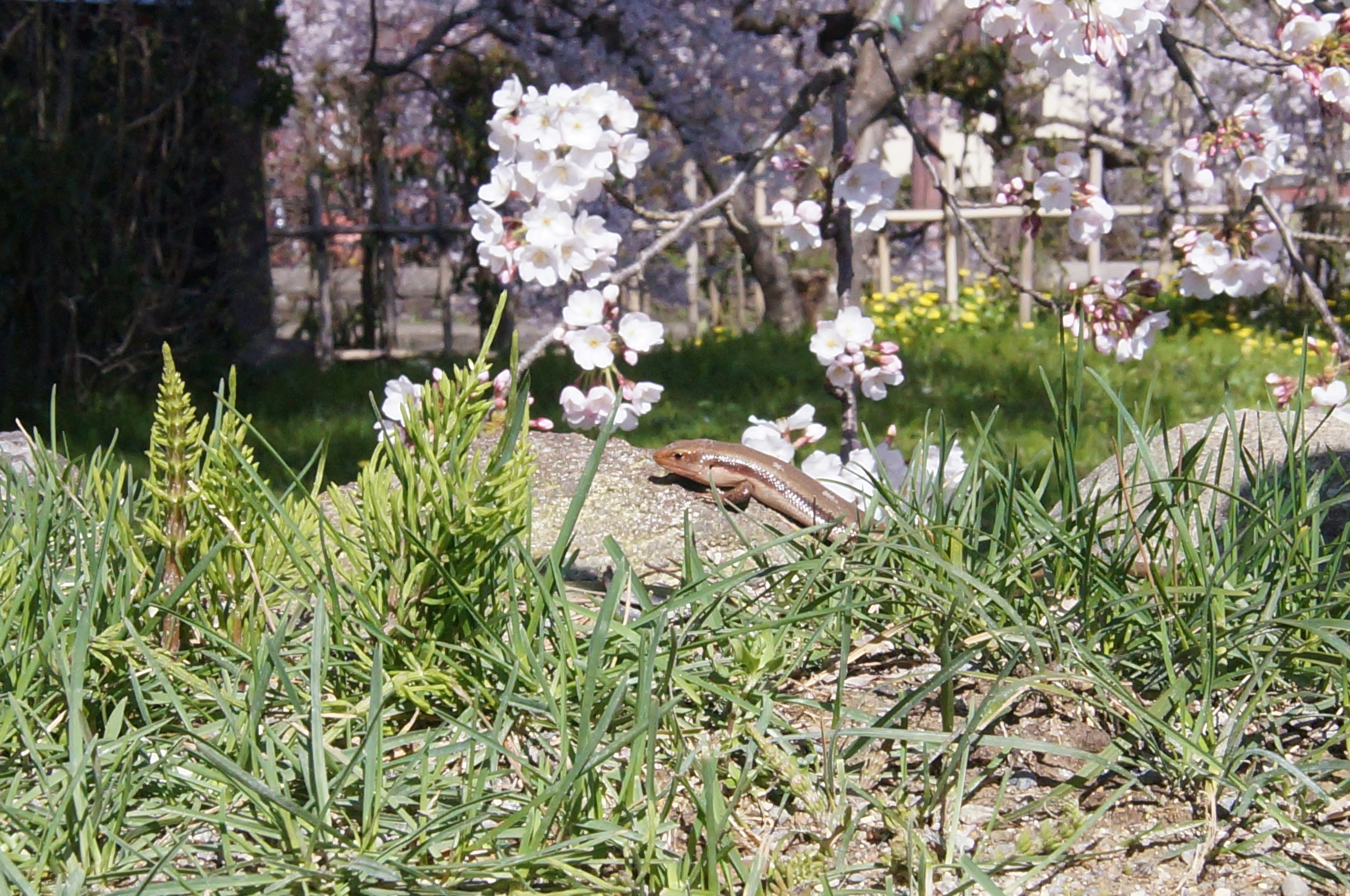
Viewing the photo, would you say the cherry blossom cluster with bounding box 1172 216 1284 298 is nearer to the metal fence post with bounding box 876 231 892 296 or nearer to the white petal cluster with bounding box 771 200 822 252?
the white petal cluster with bounding box 771 200 822 252

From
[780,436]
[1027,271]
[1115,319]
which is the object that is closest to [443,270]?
[1027,271]

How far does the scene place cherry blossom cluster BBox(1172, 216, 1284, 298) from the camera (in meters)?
3.44

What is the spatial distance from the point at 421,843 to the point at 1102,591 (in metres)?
1.22

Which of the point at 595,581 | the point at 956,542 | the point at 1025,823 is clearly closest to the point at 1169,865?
the point at 1025,823

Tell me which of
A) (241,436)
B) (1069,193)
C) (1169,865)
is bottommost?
(1169,865)

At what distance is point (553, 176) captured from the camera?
3.18 metres

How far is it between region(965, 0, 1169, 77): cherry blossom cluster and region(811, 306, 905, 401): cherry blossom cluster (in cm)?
76

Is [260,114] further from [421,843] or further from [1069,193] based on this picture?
[421,843]

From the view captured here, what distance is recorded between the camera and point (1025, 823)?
187 cm

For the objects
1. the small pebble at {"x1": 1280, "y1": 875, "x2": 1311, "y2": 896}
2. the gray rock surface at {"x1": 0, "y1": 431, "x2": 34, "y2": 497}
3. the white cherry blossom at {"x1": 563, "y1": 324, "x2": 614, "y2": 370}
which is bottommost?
the small pebble at {"x1": 1280, "y1": 875, "x2": 1311, "y2": 896}

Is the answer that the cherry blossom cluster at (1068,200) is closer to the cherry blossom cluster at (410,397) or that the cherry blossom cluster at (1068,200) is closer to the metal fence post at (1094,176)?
the cherry blossom cluster at (410,397)

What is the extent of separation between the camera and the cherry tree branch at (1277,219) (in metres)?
3.21

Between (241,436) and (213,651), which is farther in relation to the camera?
(241,436)

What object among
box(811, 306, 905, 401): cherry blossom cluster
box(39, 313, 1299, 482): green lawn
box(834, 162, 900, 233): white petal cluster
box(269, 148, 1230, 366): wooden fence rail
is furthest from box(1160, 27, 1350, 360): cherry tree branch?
box(269, 148, 1230, 366): wooden fence rail
